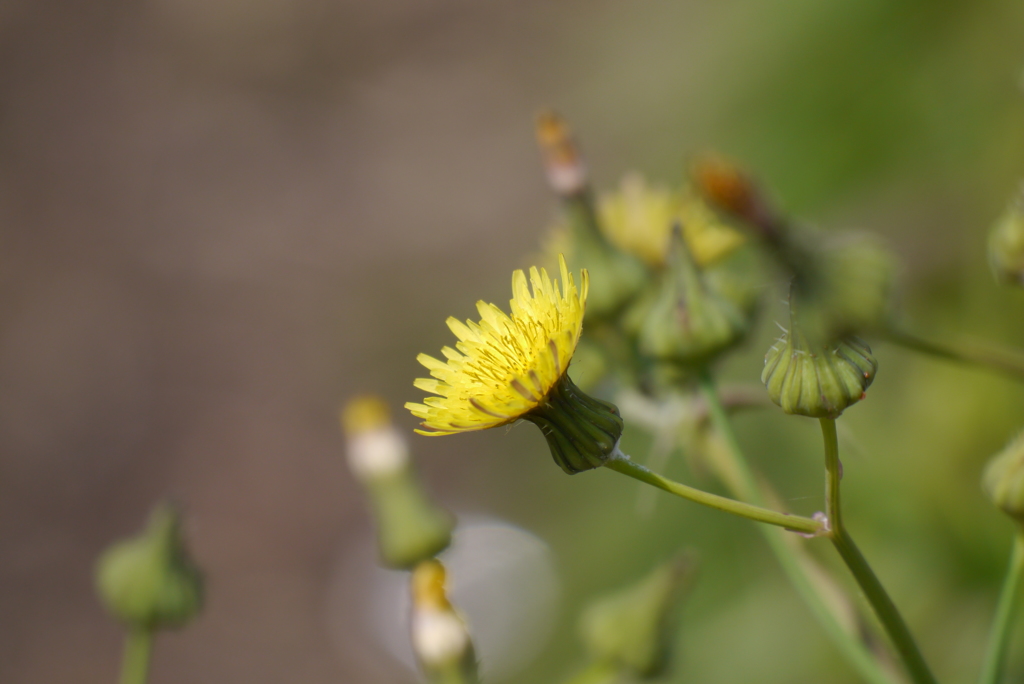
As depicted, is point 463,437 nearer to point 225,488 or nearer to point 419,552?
point 225,488

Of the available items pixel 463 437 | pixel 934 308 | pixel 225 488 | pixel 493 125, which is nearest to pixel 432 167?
pixel 493 125

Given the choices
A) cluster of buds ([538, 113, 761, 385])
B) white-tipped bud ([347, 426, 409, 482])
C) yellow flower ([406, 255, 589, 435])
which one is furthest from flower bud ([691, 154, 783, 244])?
white-tipped bud ([347, 426, 409, 482])

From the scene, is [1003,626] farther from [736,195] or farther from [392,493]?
[392,493]

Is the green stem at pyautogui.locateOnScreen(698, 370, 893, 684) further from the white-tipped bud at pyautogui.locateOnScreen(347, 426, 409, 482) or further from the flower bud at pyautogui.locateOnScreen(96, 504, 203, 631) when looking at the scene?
the flower bud at pyautogui.locateOnScreen(96, 504, 203, 631)

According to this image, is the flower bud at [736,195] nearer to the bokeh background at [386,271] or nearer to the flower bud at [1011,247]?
the flower bud at [1011,247]

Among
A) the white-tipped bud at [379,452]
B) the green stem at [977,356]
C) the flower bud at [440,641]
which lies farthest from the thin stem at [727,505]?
the white-tipped bud at [379,452]

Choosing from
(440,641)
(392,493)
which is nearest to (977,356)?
(440,641)
